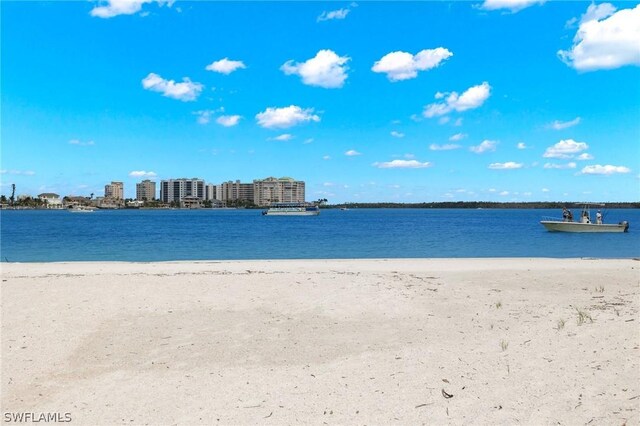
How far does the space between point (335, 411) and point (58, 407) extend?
3.22 metres

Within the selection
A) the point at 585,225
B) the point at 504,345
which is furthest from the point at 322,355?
the point at 585,225

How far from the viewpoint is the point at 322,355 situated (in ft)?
24.1

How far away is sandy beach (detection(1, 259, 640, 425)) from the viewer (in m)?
5.45

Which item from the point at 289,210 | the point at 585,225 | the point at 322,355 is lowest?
the point at 322,355

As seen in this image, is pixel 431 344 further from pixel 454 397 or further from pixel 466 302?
pixel 466 302

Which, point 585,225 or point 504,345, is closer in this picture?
point 504,345

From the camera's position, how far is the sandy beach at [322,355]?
545 centimetres

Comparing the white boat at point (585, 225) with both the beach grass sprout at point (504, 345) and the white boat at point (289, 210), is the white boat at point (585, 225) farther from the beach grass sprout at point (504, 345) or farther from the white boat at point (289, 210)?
the white boat at point (289, 210)

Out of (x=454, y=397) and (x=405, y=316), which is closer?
(x=454, y=397)

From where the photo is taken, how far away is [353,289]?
42.2 feet

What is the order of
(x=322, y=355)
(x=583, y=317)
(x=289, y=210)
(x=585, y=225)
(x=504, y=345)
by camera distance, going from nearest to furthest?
(x=322, y=355)
(x=504, y=345)
(x=583, y=317)
(x=585, y=225)
(x=289, y=210)

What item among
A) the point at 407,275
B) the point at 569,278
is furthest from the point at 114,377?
the point at 569,278

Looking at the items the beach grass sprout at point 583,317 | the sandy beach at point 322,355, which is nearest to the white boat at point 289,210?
the sandy beach at point 322,355

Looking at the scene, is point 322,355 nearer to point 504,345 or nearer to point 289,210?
point 504,345
